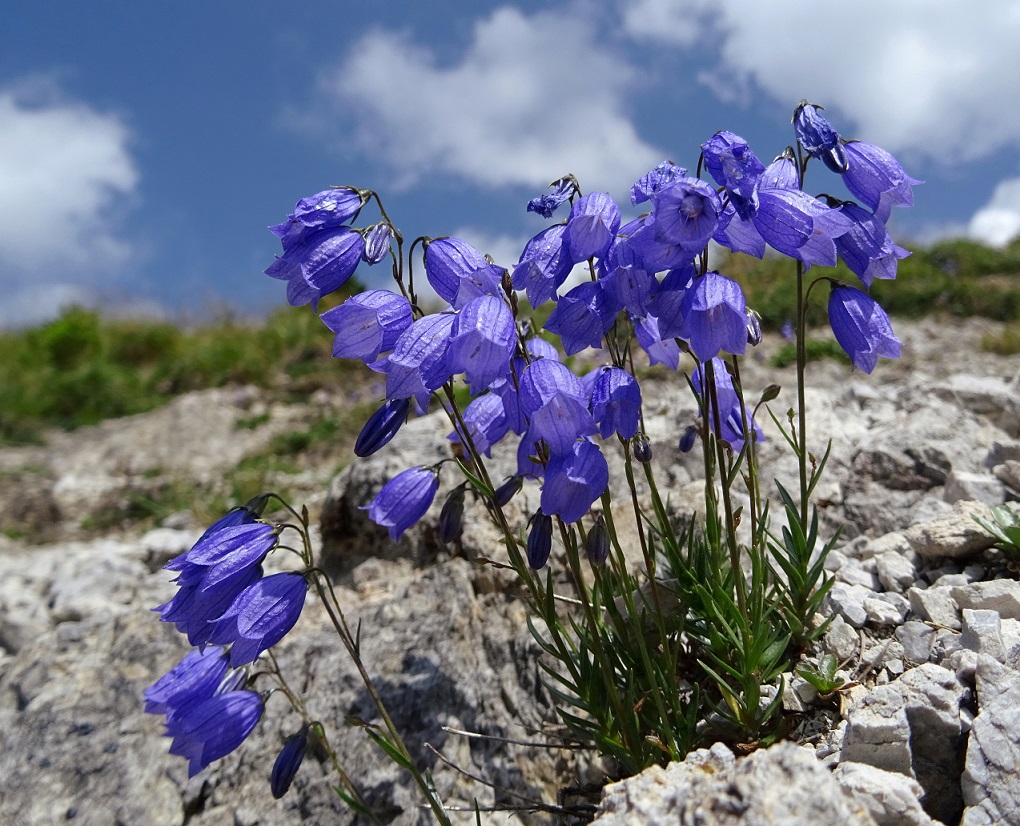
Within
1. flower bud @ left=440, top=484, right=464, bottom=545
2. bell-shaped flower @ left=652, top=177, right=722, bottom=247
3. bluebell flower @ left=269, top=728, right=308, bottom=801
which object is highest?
bell-shaped flower @ left=652, top=177, right=722, bottom=247

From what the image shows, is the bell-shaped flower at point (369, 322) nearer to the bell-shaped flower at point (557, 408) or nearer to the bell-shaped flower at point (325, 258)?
the bell-shaped flower at point (325, 258)

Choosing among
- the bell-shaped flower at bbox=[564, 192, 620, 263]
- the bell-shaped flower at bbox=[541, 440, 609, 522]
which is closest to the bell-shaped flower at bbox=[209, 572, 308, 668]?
the bell-shaped flower at bbox=[541, 440, 609, 522]

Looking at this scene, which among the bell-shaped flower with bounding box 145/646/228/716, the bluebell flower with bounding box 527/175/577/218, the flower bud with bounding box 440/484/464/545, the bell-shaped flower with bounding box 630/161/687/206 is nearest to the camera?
the bell-shaped flower with bounding box 630/161/687/206

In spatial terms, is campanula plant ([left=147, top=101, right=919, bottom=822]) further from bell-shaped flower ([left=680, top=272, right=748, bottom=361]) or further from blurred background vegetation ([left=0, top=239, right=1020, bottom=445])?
blurred background vegetation ([left=0, top=239, right=1020, bottom=445])

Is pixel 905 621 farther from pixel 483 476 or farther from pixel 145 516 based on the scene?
pixel 145 516

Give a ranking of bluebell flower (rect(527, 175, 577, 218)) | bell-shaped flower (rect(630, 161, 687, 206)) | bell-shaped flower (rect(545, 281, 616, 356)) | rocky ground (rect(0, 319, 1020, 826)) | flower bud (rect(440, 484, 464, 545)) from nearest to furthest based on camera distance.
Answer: rocky ground (rect(0, 319, 1020, 826)) → bell-shaped flower (rect(630, 161, 687, 206)) → bell-shaped flower (rect(545, 281, 616, 356)) → bluebell flower (rect(527, 175, 577, 218)) → flower bud (rect(440, 484, 464, 545))

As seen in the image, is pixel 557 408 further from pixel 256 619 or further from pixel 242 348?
pixel 242 348

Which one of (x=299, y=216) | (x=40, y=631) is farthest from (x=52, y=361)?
(x=299, y=216)
